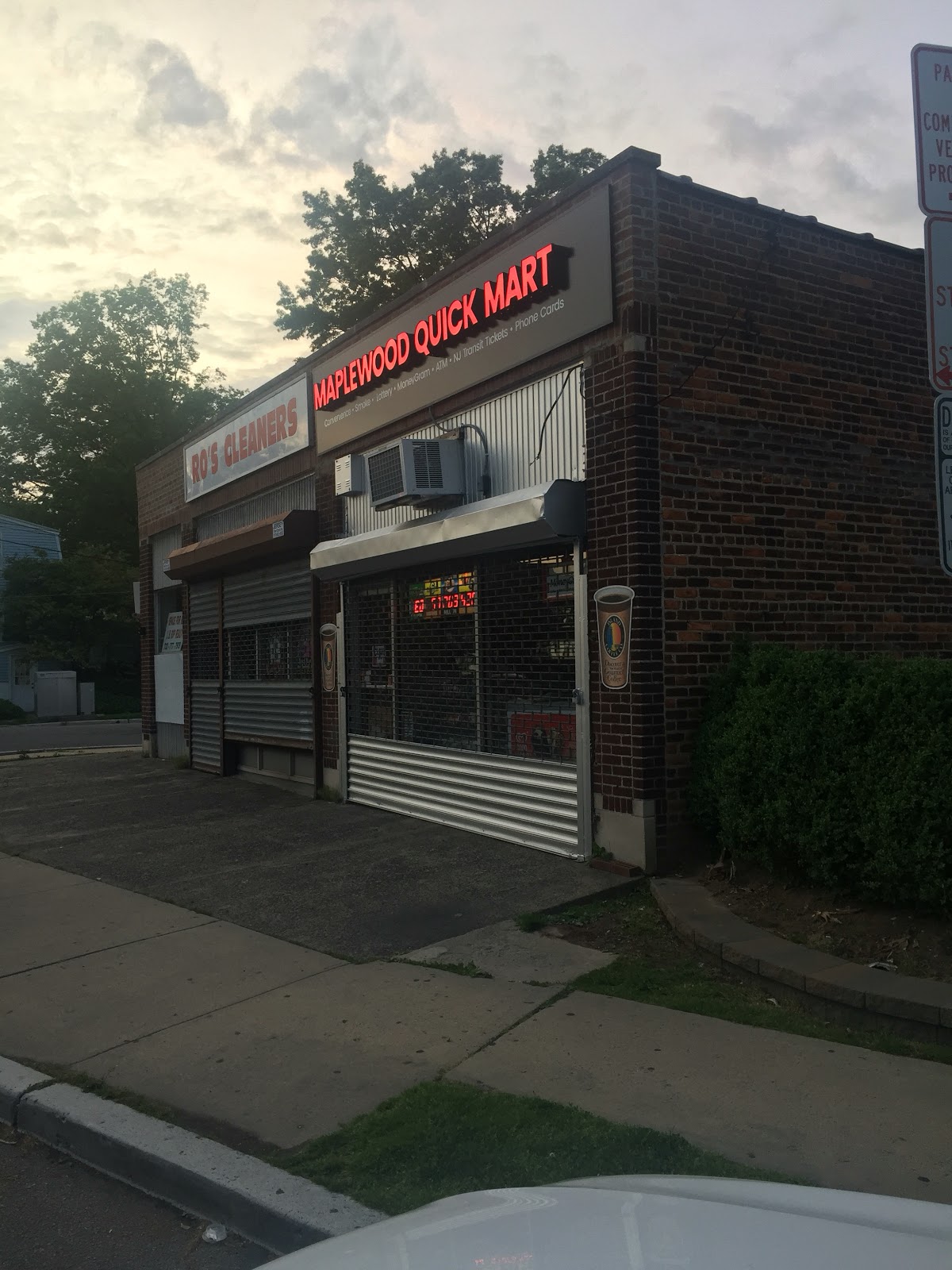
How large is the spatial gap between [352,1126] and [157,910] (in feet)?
13.3

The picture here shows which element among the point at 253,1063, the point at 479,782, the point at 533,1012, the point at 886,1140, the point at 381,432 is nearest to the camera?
the point at 886,1140

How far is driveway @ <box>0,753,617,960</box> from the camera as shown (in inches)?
282

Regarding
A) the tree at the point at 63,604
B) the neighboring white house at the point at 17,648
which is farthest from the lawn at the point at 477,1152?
the neighboring white house at the point at 17,648

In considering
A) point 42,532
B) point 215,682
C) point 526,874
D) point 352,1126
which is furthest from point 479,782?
point 42,532

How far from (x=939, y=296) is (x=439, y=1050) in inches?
154

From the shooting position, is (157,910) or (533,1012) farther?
(157,910)

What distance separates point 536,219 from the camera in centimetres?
901

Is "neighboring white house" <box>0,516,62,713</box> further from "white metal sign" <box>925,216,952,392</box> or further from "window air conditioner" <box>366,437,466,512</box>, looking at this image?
"white metal sign" <box>925,216,952,392</box>

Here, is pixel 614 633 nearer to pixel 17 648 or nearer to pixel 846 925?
pixel 846 925

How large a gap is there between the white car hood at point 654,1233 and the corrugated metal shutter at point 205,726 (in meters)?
13.9

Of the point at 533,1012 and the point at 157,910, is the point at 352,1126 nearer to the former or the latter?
the point at 533,1012

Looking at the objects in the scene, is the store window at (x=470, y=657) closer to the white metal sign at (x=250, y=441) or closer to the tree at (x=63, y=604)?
the white metal sign at (x=250, y=441)

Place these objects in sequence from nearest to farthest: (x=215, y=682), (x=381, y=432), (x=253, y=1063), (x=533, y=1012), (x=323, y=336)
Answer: (x=253, y=1063) < (x=533, y=1012) < (x=381, y=432) < (x=215, y=682) < (x=323, y=336)

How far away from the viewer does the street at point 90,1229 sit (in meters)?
3.49
